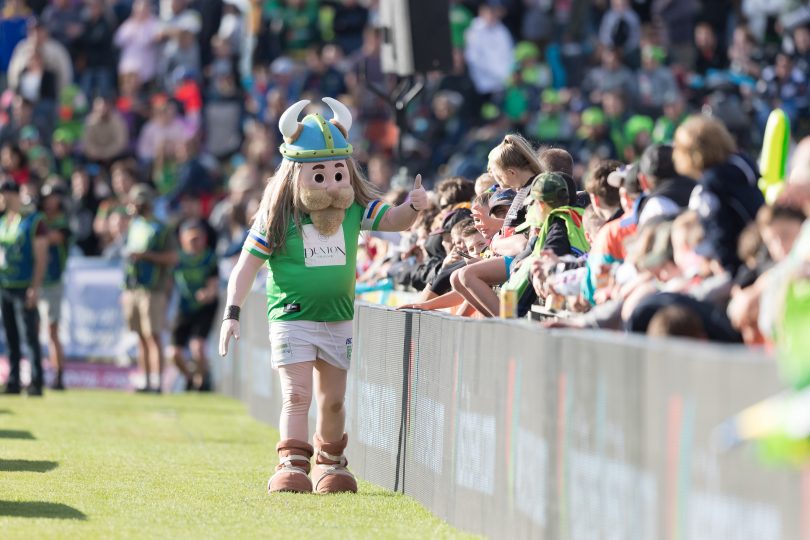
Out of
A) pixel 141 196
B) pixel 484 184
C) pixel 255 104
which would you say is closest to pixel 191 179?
pixel 255 104

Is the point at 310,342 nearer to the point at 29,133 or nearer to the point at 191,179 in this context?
the point at 191,179

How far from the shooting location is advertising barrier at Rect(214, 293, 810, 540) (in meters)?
5.13

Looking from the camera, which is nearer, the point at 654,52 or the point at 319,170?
the point at 319,170

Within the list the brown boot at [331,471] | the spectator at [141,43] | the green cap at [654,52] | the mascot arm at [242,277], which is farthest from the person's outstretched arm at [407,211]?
the spectator at [141,43]

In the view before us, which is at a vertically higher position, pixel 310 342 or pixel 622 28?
pixel 622 28

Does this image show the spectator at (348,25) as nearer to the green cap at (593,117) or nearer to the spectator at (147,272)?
the green cap at (593,117)

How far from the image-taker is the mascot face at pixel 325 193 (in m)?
9.80

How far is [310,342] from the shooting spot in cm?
988

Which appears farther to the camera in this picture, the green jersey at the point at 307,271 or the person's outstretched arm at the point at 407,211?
the person's outstretched arm at the point at 407,211

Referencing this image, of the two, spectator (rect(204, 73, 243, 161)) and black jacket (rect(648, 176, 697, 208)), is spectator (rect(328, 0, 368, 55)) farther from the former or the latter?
black jacket (rect(648, 176, 697, 208))

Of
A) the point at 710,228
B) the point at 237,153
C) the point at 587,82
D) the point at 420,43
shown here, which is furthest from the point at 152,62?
the point at 710,228

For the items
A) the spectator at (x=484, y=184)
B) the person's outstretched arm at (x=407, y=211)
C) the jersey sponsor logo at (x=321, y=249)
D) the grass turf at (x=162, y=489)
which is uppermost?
the spectator at (x=484, y=184)

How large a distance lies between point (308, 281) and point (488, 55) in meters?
14.3

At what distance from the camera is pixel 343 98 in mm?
22828
